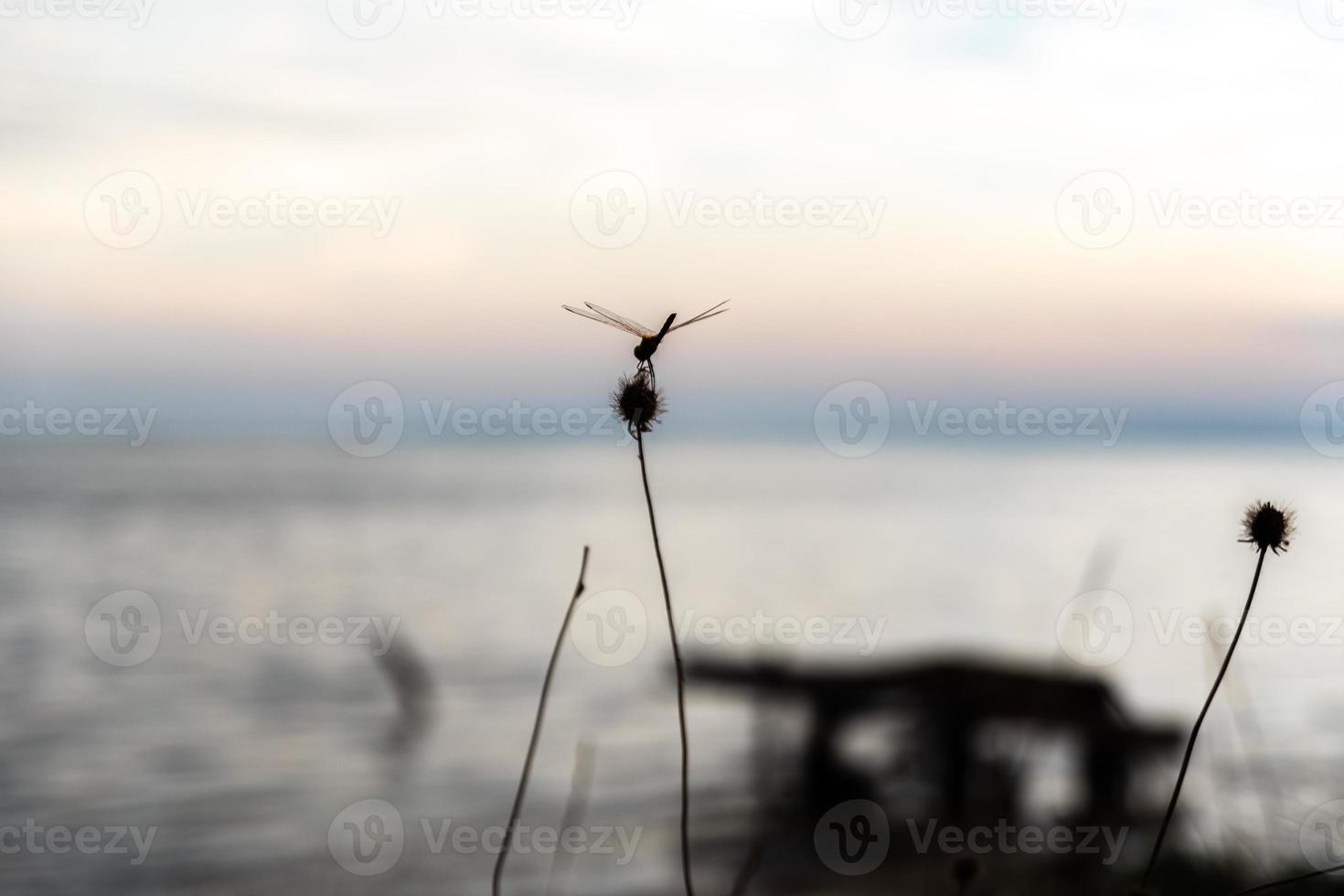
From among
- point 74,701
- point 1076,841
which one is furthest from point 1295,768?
point 74,701

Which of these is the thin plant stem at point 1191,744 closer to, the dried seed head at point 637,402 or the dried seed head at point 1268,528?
the dried seed head at point 1268,528

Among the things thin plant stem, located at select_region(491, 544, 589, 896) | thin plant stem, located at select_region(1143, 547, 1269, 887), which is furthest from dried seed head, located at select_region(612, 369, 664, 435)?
thin plant stem, located at select_region(1143, 547, 1269, 887)

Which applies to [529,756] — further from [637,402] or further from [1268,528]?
[1268,528]

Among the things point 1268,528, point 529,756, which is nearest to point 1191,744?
point 1268,528

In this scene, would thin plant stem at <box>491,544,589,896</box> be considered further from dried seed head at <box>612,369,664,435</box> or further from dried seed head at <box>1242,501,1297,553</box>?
dried seed head at <box>1242,501,1297,553</box>

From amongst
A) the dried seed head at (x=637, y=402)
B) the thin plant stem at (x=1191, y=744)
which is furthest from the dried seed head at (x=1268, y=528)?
the dried seed head at (x=637, y=402)

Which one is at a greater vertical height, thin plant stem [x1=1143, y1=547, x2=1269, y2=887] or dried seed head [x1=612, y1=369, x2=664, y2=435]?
dried seed head [x1=612, y1=369, x2=664, y2=435]
